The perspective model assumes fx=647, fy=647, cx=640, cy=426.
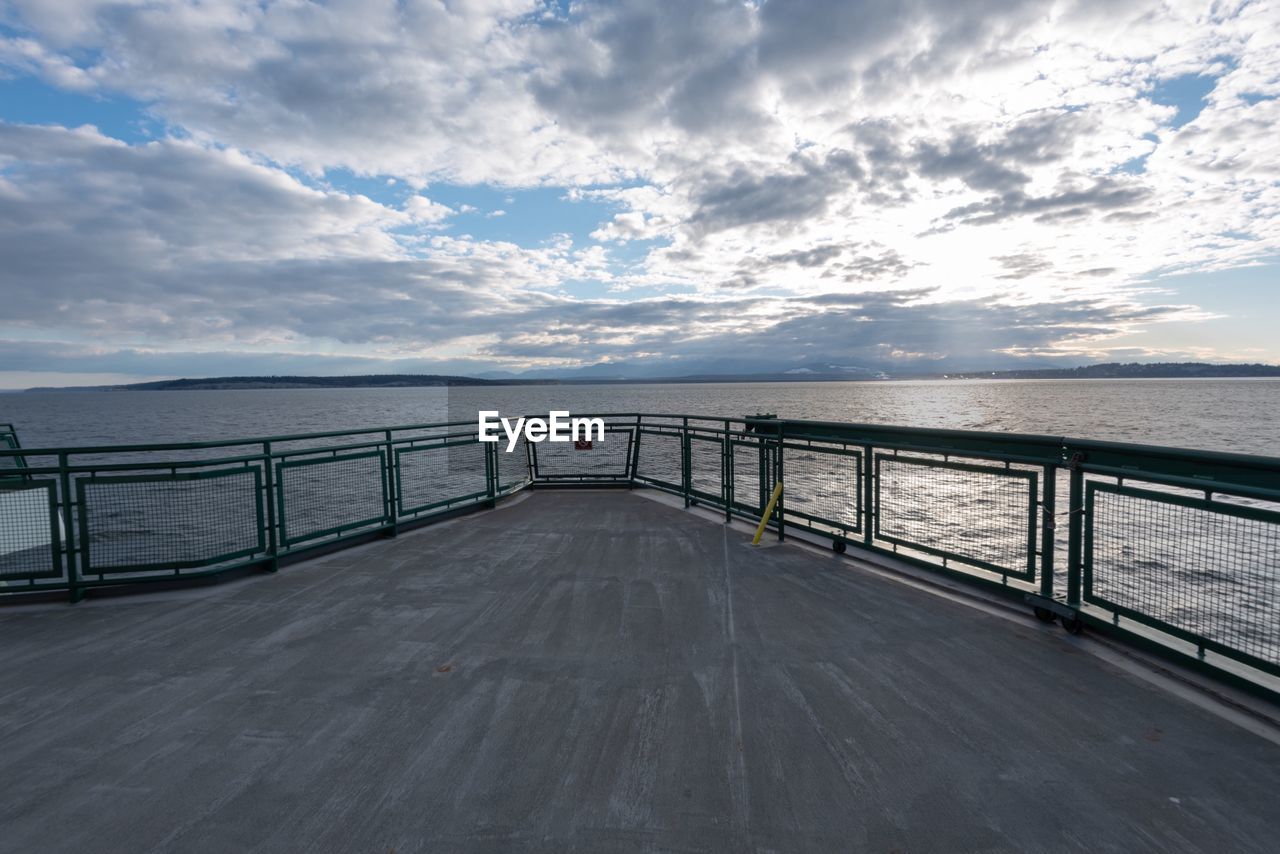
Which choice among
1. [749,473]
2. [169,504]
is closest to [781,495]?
[749,473]

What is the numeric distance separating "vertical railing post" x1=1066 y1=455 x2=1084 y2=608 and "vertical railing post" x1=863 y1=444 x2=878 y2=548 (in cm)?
196

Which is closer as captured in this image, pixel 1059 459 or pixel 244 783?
pixel 244 783

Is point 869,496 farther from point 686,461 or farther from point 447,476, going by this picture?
point 447,476

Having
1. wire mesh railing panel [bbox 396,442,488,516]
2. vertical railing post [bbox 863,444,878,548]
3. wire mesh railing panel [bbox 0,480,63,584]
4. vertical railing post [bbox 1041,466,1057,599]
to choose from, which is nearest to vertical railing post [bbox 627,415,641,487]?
wire mesh railing panel [bbox 396,442,488,516]

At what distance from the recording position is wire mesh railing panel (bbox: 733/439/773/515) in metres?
7.96

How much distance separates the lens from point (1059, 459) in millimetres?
4742

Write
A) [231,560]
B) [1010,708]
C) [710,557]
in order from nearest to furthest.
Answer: [1010,708] → [231,560] → [710,557]

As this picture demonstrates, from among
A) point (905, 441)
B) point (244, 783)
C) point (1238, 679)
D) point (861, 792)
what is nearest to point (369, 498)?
point (244, 783)

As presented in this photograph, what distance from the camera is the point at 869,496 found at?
6473 mm

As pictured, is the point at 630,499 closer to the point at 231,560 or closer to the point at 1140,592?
the point at 231,560

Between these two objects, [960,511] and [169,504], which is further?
[169,504]

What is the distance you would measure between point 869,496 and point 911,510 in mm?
551

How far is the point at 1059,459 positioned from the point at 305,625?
5.75m

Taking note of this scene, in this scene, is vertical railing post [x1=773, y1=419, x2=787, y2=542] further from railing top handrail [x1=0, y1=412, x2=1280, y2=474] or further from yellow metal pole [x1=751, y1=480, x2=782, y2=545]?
railing top handrail [x1=0, y1=412, x2=1280, y2=474]
